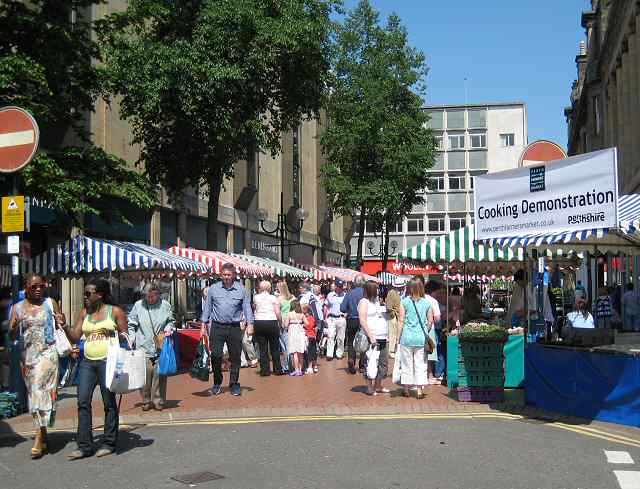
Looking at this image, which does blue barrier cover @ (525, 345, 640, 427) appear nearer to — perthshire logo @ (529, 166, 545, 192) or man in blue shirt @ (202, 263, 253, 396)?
perthshire logo @ (529, 166, 545, 192)

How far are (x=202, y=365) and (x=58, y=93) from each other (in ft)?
17.7

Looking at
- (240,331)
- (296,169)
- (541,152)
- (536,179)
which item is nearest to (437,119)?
(296,169)

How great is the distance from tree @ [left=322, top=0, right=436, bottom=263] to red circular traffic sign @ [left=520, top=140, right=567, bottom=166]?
84.5 ft

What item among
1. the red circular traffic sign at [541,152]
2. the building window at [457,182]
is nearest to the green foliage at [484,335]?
the red circular traffic sign at [541,152]

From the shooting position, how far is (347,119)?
3819 cm

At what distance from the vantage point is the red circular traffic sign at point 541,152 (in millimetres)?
10781

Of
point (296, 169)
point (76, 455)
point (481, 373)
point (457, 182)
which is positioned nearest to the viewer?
point (76, 455)

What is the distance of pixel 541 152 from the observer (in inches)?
430

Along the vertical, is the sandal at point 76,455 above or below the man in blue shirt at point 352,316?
below

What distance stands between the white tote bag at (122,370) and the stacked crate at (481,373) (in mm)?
5047

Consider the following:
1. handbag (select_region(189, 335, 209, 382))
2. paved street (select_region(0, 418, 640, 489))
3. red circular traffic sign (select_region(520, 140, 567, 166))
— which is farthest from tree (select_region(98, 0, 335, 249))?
paved street (select_region(0, 418, 640, 489))

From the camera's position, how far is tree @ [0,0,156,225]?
40.4 ft

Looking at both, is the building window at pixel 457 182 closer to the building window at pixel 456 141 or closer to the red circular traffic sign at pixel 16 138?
the building window at pixel 456 141

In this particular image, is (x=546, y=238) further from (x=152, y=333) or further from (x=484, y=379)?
(x=152, y=333)
